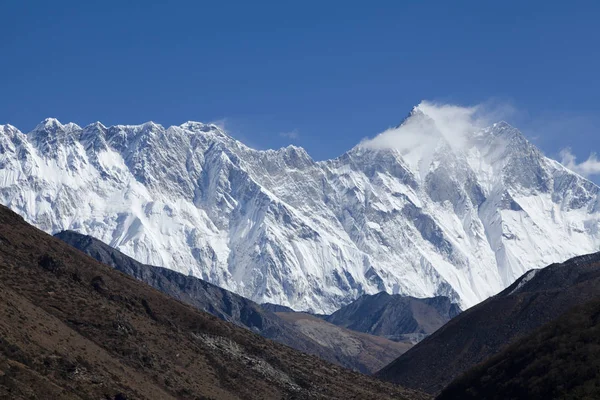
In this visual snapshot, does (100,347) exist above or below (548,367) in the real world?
below

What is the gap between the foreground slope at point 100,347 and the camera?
13450 cm

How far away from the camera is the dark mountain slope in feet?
436

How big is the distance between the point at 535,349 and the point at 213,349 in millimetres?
60425

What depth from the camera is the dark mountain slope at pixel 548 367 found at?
133 metres

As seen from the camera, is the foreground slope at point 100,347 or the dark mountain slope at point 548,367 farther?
the foreground slope at point 100,347

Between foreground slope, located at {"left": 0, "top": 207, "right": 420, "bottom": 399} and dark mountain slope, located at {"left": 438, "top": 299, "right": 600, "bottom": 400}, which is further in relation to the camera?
foreground slope, located at {"left": 0, "top": 207, "right": 420, "bottom": 399}

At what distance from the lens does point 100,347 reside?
160500 mm

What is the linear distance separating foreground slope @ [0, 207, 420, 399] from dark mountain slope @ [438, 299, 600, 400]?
118ft

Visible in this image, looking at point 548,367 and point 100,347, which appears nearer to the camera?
point 548,367

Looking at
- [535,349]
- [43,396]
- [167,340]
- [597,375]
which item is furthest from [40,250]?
[597,375]

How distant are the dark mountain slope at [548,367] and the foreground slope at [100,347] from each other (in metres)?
35.9

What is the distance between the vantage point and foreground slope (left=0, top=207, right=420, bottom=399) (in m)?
134

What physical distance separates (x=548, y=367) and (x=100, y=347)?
63.5 m

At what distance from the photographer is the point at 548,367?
14325 cm
